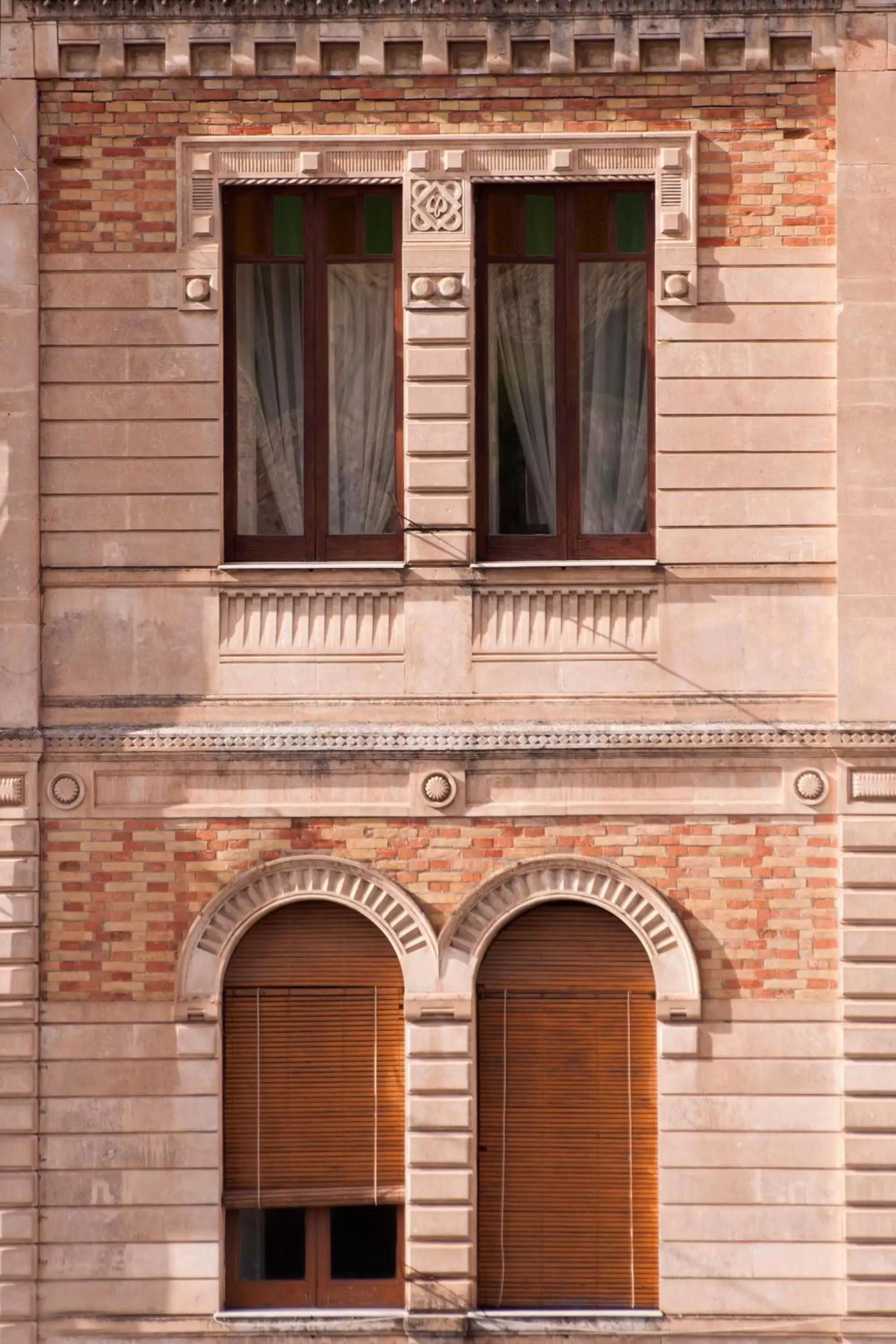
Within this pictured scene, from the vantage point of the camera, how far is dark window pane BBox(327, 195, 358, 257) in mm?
14797

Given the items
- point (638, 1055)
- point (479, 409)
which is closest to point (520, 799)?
point (638, 1055)

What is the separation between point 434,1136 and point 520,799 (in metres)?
2.52

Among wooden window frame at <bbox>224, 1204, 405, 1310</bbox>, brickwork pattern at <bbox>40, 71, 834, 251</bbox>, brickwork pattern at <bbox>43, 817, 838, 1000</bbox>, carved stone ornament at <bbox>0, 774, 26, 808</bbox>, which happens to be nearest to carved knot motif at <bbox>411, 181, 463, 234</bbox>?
brickwork pattern at <bbox>40, 71, 834, 251</bbox>

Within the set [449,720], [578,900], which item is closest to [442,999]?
[578,900]

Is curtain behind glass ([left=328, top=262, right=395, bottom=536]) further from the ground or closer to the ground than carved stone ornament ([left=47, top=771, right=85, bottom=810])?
further from the ground

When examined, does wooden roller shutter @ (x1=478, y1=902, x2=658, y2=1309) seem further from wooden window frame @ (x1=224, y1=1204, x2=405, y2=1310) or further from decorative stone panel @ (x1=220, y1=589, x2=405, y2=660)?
decorative stone panel @ (x1=220, y1=589, x2=405, y2=660)

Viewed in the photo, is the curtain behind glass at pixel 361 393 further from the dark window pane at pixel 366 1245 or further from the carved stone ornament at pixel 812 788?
the dark window pane at pixel 366 1245

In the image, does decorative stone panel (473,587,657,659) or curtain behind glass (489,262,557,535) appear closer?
decorative stone panel (473,587,657,659)

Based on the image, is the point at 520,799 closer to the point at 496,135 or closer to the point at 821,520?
the point at 821,520

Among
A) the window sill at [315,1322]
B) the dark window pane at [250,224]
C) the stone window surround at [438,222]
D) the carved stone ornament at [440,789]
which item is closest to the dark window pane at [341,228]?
the stone window surround at [438,222]

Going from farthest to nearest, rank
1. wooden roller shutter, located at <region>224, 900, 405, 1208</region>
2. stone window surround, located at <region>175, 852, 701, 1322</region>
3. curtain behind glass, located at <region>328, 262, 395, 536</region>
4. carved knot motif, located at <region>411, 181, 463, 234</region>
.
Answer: curtain behind glass, located at <region>328, 262, 395, 536</region> < carved knot motif, located at <region>411, 181, 463, 234</region> < wooden roller shutter, located at <region>224, 900, 405, 1208</region> < stone window surround, located at <region>175, 852, 701, 1322</region>

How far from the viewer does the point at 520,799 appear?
14.3 m

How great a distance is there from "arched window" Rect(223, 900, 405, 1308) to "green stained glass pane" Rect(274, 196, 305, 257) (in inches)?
193

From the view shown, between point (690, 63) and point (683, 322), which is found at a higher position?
point (690, 63)
